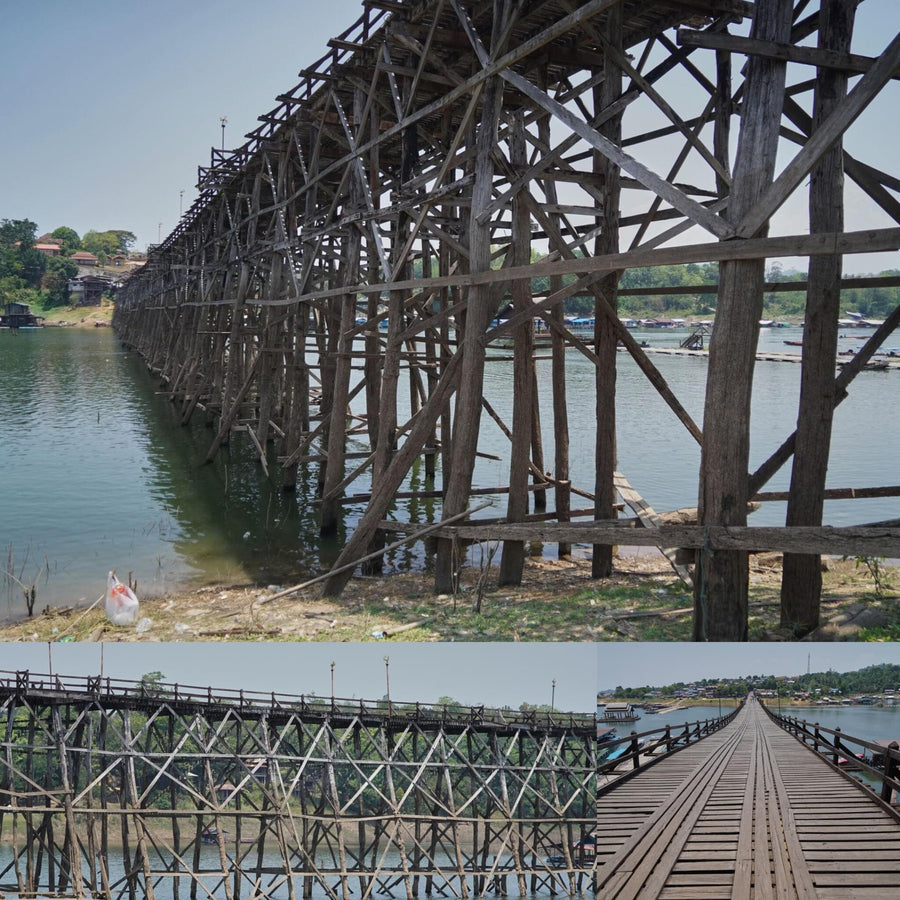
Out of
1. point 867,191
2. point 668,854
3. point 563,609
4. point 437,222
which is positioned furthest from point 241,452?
point 668,854

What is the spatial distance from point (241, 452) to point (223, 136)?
33.1 feet

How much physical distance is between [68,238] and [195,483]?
419 ft

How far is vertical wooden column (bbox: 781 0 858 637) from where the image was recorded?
602 cm

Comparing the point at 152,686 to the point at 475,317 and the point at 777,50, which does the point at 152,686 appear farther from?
the point at 777,50

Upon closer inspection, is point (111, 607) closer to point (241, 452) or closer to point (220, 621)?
point (220, 621)

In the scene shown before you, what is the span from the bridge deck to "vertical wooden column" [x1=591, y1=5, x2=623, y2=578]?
368 centimetres

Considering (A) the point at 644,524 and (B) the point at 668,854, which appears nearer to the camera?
(B) the point at 668,854

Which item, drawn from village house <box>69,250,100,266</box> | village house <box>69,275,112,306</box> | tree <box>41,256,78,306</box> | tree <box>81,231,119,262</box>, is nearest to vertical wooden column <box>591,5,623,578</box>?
village house <box>69,275,112,306</box>

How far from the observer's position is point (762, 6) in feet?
17.7

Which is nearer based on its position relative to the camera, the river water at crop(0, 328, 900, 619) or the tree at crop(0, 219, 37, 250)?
the river water at crop(0, 328, 900, 619)

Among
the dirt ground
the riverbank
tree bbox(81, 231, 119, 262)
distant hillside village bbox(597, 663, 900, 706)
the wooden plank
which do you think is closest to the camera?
distant hillside village bbox(597, 663, 900, 706)

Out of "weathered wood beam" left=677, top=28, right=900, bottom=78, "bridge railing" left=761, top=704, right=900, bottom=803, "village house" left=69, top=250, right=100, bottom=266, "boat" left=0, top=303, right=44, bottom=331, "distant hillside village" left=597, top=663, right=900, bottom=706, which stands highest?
"village house" left=69, top=250, right=100, bottom=266

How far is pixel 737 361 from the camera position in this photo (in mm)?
5453

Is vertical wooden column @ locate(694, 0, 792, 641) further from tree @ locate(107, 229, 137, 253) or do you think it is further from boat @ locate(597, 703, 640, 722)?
tree @ locate(107, 229, 137, 253)
